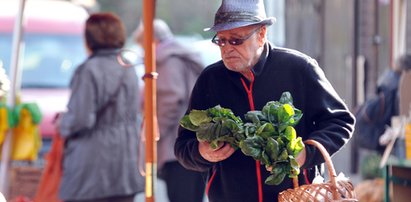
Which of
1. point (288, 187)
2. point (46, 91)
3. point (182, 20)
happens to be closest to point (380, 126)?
point (46, 91)

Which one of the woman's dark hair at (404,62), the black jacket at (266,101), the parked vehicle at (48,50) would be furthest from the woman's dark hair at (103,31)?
the parked vehicle at (48,50)

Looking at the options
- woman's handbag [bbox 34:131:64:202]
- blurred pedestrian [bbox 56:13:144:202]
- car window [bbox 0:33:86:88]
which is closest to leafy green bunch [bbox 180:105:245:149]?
blurred pedestrian [bbox 56:13:144:202]

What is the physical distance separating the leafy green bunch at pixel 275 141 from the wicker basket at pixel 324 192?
0.07 meters

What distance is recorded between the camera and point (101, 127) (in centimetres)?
707

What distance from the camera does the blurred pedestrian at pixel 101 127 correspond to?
6.99m

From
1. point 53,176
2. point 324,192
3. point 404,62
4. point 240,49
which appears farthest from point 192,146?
point 404,62

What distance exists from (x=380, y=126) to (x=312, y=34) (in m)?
5.47

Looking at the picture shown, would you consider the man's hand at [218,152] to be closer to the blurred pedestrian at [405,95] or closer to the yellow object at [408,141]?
the yellow object at [408,141]

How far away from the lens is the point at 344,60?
50.1 ft

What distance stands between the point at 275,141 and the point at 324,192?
0.27m

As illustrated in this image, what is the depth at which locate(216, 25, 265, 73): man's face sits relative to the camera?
4605mm

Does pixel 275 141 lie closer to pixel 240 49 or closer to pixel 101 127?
pixel 240 49

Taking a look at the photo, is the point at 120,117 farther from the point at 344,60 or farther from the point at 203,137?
the point at 344,60

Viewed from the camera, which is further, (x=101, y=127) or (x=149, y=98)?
(x=101, y=127)
